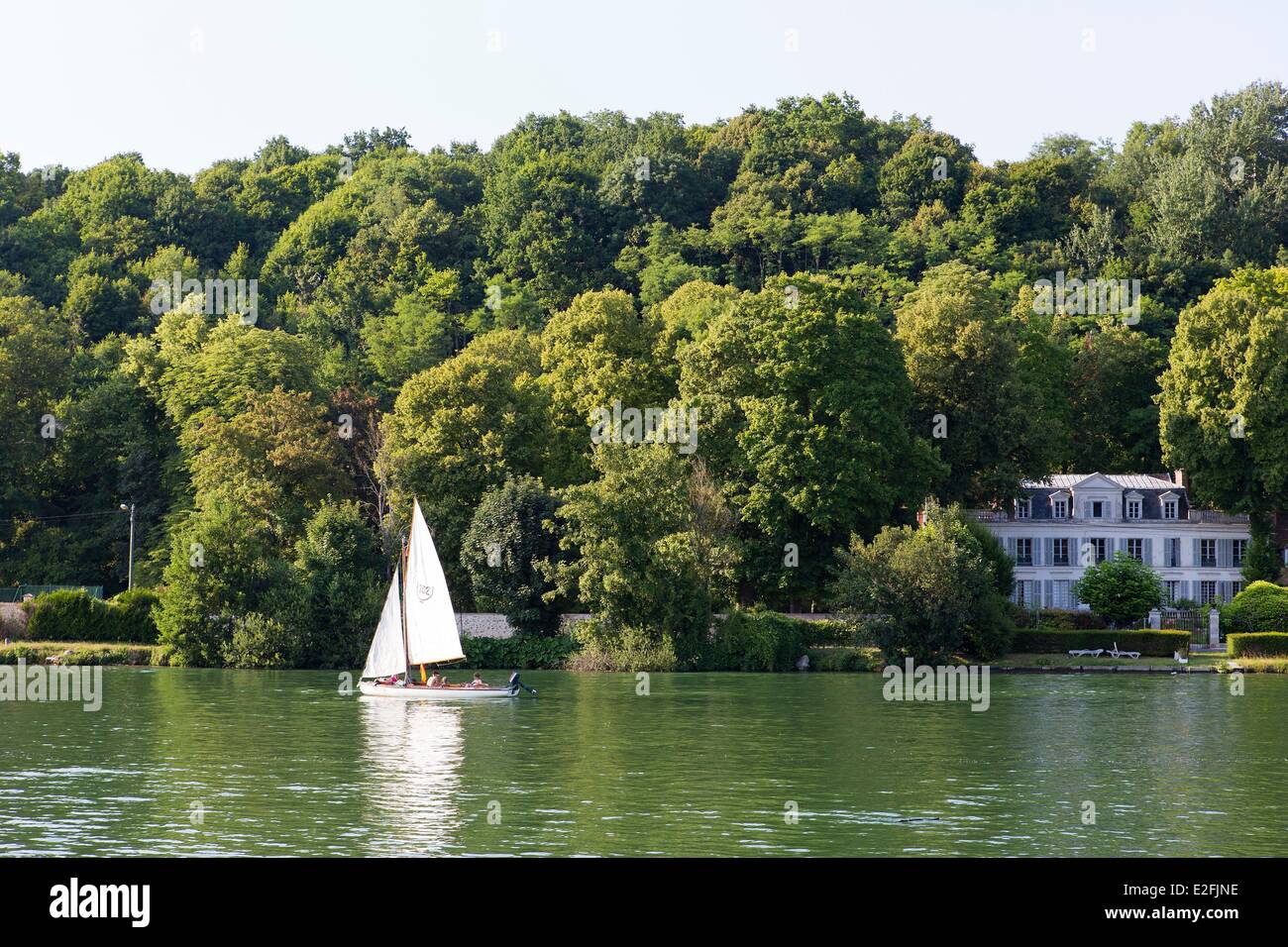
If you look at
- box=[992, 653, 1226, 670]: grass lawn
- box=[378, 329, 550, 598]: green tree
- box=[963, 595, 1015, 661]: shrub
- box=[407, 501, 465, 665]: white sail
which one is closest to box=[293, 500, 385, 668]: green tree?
box=[378, 329, 550, 598]: green tree

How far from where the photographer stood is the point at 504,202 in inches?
5453

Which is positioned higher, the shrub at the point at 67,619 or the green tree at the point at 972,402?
the green tree at the point at 972,402

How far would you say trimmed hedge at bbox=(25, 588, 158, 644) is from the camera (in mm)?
84062

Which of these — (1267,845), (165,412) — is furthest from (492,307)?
(1267,845)

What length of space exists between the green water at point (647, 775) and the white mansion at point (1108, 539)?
2982cm

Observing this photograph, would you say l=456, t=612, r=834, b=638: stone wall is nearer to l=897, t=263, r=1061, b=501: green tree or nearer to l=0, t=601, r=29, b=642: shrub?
l=897, t=263, r=1061, b=501: green tree

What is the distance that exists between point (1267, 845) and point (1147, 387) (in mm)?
77215

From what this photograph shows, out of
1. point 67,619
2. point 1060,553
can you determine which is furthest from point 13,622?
point 1060,553

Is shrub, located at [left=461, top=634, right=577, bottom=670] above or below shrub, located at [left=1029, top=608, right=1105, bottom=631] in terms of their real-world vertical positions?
below

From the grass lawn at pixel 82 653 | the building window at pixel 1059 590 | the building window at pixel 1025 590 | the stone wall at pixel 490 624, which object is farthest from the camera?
the building window at pixel 1059 590

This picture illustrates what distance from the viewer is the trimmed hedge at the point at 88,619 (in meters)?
84.1

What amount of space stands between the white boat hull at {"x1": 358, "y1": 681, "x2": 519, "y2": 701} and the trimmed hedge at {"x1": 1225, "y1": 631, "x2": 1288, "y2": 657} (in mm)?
36601

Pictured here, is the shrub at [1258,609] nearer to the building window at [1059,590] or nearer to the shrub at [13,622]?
the building window at [1059,590]

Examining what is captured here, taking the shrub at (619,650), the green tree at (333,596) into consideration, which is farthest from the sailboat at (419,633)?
the green tree at (333,596)
